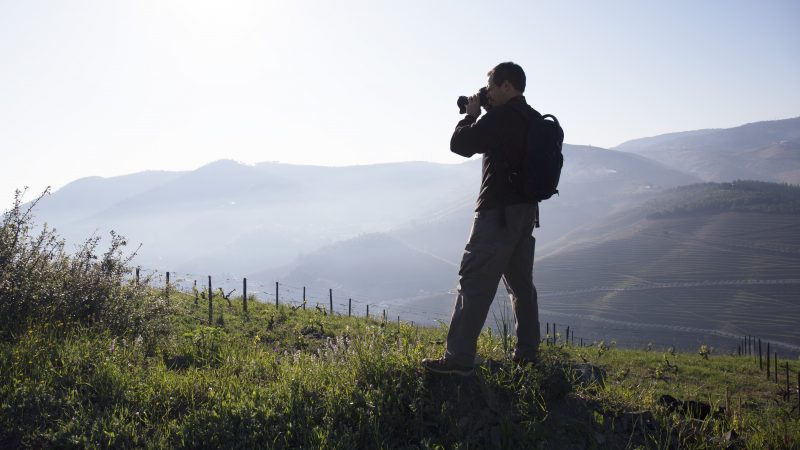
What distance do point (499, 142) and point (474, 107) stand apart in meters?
0.45

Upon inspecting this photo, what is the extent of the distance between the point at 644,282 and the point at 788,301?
34.0 m

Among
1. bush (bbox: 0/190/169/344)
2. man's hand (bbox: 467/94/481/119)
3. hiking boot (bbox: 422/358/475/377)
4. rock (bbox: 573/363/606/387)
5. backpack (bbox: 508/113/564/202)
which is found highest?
man's hand (bbox: 467/94/481/119)

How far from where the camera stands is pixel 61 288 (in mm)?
6410

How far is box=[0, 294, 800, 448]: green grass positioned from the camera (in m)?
3.68

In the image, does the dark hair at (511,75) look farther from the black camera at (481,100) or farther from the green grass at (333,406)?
the green grass at (333,406)

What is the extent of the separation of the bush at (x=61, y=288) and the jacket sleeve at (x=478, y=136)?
4331 millimetres

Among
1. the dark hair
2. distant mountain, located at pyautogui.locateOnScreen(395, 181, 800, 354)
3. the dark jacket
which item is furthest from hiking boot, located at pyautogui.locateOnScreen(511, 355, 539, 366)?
distant mountain, located at pyautogui.locateOnScreen(395, 181, 800, 354)

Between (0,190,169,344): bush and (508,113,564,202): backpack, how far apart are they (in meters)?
4.60

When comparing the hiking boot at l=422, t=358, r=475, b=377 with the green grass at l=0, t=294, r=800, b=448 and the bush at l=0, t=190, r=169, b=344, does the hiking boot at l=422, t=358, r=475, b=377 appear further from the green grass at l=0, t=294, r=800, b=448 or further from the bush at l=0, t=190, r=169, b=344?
the bush at l=0, t=190, r=169, b=344

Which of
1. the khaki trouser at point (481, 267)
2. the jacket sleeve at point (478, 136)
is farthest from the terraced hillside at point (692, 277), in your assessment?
the jacket sleeve at point (478, 136)

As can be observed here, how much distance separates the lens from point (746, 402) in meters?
8.25

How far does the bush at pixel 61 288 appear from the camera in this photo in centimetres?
600

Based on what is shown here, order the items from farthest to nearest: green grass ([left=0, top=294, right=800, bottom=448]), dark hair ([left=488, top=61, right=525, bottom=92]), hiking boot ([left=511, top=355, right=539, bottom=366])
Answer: hiking boot ([left=511, top=355, right=539, bottom=366])
dark hair ([left=488, top=61, right=525, bottom=92])
green grass ([left=0, top=294, right=800, bottom=448])

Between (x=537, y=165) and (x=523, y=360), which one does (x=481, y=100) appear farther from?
(x=523, y=360)
